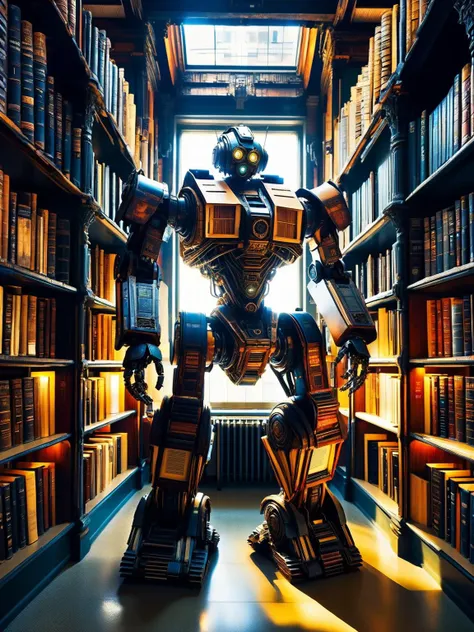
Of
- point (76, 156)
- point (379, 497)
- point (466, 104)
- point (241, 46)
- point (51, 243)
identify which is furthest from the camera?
point (241, 46)

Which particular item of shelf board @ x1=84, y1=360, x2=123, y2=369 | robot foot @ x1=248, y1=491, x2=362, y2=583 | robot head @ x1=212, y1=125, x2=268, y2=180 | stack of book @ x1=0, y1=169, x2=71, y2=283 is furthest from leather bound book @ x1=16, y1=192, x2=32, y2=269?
robot foot @ x1=248, y1=491, x2=362, y2=583

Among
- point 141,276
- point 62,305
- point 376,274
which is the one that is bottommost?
point 62,305

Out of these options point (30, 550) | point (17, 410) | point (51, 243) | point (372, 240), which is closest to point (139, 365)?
point (17, 410)

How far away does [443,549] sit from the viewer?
6.81 ft

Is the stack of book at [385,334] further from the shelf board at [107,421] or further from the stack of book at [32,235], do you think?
the stack of book at [32,235]

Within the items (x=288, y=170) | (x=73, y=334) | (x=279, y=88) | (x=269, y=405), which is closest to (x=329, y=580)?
(x=73, y=334)

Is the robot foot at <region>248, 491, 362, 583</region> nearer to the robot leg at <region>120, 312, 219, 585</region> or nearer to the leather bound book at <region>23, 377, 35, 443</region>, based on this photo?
the robot leg at <region>120, 312, 219, 585</region>

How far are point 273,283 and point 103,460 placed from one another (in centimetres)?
208

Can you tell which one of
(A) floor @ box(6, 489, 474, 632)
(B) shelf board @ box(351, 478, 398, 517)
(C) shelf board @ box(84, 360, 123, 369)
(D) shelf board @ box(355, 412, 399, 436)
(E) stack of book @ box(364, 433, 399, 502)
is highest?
(C) shelf board @ box(84, 360, 123, 369)

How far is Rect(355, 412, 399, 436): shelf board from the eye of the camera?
8.76ft

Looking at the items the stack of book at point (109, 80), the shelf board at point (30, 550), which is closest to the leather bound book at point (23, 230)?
the stack of book at point (109, 80)

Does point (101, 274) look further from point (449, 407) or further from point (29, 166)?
point (449, 407)

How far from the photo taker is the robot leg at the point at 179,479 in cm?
215

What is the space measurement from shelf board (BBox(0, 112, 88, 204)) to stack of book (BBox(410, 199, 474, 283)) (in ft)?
5.68
